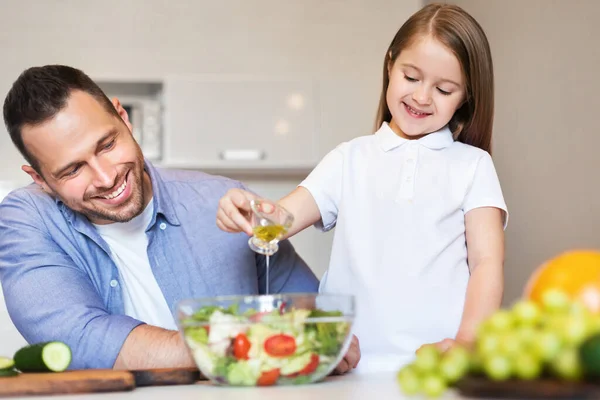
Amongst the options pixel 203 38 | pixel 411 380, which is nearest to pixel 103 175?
pixel 411 380

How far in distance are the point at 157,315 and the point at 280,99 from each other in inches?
101

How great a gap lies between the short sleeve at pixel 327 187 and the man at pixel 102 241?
29 centimetres

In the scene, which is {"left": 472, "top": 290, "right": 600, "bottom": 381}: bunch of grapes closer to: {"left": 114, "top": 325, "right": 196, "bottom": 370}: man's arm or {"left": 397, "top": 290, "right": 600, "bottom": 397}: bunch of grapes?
{"left": 397, "top": 290, "right": 600, "bottom": 397}: bunch of grapes

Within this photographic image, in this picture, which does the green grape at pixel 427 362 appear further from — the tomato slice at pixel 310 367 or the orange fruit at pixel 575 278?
the tomato slice at pixel 310 367

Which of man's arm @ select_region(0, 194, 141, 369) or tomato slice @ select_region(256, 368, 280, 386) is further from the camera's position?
man's arm @ select_region(0, 194, 141, 369)

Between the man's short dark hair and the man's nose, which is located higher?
the man's short dark hair

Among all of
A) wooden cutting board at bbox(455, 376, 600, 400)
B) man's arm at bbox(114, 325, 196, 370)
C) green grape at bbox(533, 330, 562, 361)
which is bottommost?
man's arm at bbox(114, 325, 196, 370)

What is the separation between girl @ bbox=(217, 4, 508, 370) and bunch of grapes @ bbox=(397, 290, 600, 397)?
101cm

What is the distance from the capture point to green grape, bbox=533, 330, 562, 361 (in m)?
0.67

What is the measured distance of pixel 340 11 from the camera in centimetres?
477

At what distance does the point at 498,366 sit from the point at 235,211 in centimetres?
94

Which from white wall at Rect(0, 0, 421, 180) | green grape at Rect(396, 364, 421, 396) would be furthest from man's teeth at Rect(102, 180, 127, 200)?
white wall at Rect(0, 0, 421, 180)

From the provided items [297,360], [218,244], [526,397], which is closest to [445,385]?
[526,397]

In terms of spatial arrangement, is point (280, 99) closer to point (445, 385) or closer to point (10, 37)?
point (10, 37)
